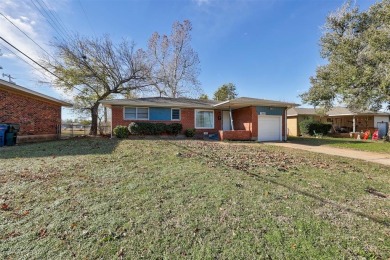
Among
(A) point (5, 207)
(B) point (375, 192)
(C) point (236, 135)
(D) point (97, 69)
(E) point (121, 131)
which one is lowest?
(B) point (375, 192)

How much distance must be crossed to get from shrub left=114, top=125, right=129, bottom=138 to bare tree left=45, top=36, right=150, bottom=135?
6210 millimetres

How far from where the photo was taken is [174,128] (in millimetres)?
15016

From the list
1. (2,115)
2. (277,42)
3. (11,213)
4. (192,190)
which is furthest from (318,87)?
(2,115)

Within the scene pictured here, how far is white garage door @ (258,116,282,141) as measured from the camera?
14508 mm

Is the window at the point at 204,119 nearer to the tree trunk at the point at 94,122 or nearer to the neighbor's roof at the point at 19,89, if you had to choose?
the tree trunk at the point at 94,122

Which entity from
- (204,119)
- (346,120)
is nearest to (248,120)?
(204,119)

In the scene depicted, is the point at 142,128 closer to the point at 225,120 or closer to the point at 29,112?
the point at 29,112

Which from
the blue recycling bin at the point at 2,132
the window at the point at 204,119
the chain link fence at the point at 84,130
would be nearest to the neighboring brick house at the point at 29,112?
the blue recycling bin at the point at 2,132

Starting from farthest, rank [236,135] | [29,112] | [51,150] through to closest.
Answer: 1. [236,135]
2. [29,112]
3. [51,150]

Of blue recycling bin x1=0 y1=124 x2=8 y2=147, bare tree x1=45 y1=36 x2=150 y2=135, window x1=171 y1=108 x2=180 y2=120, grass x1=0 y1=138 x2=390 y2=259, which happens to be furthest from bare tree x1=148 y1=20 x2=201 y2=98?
grass x1=0 y1=138 x2=390 y2=259

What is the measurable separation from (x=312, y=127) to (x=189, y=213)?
72.2 ft

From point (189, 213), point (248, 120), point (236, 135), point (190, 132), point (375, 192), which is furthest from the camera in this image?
point (190, 132)

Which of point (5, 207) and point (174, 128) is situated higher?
point (174, 128)

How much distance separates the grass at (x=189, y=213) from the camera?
2244mm
